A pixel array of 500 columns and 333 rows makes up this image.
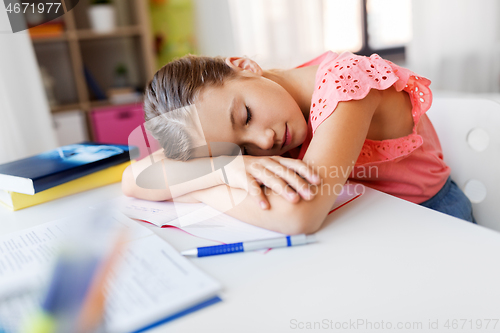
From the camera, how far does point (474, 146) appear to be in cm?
77

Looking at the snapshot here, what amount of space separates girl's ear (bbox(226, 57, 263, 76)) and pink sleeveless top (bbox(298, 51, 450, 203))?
135mm

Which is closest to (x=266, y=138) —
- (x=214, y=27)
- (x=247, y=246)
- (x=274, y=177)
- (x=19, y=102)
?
(x=274, y=177)

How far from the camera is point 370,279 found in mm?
380

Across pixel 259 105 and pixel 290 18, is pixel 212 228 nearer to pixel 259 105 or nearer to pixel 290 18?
pixel 259 105

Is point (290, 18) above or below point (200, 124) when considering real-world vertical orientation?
above

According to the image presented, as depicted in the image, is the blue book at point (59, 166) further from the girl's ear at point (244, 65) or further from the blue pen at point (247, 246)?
the blue pen at point (247, 246)

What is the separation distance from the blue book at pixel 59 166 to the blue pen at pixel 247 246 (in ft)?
1.45


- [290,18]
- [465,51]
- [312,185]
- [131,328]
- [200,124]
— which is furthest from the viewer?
[290,18]

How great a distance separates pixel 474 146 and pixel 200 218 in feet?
1.98

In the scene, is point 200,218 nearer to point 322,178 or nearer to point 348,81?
point 322,178

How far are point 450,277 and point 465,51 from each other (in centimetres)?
166

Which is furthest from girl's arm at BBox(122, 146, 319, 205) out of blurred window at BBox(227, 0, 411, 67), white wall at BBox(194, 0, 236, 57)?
→ white wall at BBox(194, 0, 236, 57)

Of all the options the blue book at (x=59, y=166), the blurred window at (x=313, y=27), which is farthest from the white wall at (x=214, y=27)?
the blue book at (x=59, y=166)

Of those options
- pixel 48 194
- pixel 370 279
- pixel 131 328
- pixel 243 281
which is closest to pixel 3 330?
pixel 131 328
